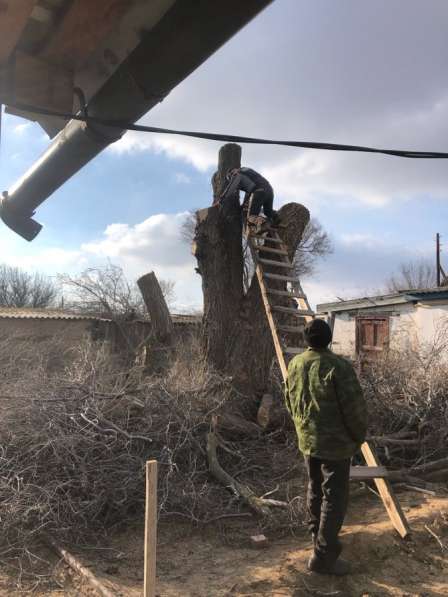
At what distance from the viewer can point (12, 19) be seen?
6.05ft

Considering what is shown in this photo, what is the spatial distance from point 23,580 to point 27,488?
2.75 ft

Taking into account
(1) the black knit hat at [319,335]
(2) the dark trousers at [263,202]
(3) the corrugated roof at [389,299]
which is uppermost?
(2) the dark trousers at [263,202]

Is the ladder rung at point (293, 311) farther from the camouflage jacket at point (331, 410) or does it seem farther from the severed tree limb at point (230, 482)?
the camouflage jacket at point (331, 410)

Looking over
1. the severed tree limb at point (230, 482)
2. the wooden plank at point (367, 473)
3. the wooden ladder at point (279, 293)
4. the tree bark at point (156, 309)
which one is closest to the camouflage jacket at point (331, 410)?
the wooden plank at point (367, 473)

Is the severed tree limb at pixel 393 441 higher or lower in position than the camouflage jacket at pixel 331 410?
lower

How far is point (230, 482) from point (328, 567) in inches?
65.8

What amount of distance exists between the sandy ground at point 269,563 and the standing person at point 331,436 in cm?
22

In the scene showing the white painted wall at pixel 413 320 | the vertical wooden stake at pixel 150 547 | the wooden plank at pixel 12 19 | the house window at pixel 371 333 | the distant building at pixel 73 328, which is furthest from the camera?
the distant building at pixel 73 328

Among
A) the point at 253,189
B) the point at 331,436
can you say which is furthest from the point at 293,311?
the point at 331,436

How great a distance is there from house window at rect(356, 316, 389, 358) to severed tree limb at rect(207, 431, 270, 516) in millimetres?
10826

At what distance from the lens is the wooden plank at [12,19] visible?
1764mm

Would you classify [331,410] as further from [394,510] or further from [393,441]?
[393,441]

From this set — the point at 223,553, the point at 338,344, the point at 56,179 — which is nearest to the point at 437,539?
the point at 223,553

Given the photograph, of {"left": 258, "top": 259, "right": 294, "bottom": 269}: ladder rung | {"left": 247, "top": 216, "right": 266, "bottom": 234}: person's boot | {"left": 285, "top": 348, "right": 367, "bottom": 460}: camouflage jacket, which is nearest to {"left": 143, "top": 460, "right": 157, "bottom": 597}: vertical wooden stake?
{"left": 285, "top": 348, "right": 367, "bottom": 460}: camouflage jacket
